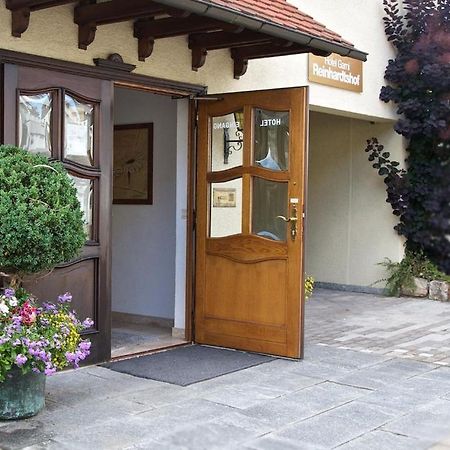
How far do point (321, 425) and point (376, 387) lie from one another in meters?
1.06

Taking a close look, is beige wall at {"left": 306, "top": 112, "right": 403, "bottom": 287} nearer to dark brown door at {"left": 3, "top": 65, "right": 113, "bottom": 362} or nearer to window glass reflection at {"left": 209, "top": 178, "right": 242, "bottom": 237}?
window glass reflection at {"left": 209, "top": 178, "right": 242, "bottom": 237}

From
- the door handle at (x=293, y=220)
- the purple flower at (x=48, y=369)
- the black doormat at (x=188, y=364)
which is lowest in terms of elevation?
the black doormat at (x=188, y=364)

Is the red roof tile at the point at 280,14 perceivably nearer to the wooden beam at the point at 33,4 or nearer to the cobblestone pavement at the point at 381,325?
the wooden beam at the point at 33,4

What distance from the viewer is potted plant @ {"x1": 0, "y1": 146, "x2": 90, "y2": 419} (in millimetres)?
4094

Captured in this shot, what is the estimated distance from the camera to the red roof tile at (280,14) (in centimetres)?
559

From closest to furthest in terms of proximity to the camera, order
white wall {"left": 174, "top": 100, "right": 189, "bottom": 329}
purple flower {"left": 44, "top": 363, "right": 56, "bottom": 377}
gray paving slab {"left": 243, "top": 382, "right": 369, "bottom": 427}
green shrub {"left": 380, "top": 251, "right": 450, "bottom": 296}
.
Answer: purple flower {"left": 44, "top": 363, "right": 56, "bottom": 377}
gray paving slab {"left": 243, "top": 382, "right": 369, "bottom": 427}
white wall {"left": 174, "top": 100, "right": 189, "bottom": 329}
green shrub {"left": 380, "top": 251, "right": 450, "bottom": 296}

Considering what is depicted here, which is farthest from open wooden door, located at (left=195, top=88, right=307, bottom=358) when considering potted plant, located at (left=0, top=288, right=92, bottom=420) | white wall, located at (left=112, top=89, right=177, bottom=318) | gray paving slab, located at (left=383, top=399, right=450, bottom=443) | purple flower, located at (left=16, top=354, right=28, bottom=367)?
purple flower, located at (left=16, top=354, right=28, bottom=367)

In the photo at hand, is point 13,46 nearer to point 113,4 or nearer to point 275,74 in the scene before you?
point 113,4

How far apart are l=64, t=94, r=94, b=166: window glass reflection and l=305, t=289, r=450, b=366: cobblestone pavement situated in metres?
2.94

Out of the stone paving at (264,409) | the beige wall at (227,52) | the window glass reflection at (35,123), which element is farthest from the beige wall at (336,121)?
the stone paving at (264,409)

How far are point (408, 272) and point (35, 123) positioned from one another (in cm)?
635

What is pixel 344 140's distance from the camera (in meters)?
11.0

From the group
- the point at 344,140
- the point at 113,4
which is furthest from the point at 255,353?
the point at 344,140

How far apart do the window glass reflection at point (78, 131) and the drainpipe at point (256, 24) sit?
1.32 m
